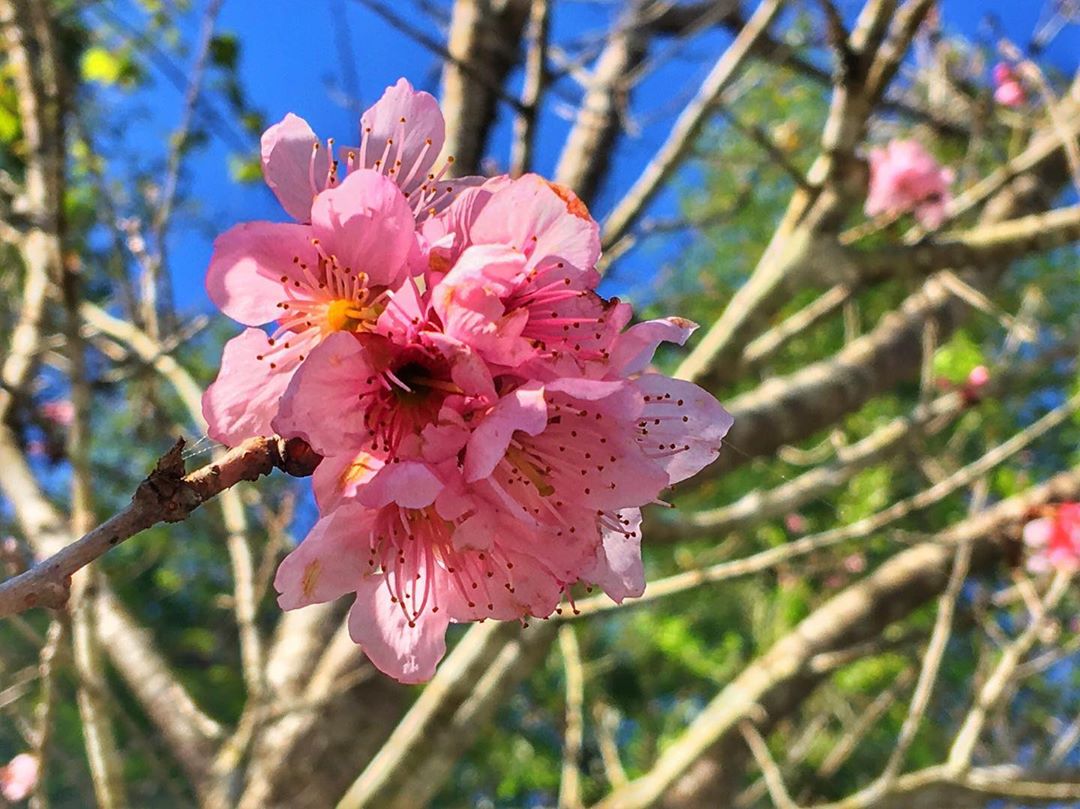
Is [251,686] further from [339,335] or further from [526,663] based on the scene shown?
[339,335]

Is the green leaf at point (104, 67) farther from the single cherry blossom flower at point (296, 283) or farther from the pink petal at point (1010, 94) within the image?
the pink petal at point (1010, 94)

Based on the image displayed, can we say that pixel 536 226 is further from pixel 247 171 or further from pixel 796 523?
pixel 796 523

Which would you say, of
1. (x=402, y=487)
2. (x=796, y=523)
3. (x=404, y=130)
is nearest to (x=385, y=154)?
(x=404, y=130)

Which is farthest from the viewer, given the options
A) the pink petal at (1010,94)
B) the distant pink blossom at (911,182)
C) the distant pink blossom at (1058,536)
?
the pink petal at (1010,94)

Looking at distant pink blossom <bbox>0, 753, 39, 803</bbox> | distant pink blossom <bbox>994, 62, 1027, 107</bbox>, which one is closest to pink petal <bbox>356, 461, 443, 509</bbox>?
distant pink blossom <bbox>0, 753, 39, 803</bbox>

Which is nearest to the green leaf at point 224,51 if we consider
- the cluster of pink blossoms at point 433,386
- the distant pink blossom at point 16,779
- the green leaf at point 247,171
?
the green leaf at point 247,171
